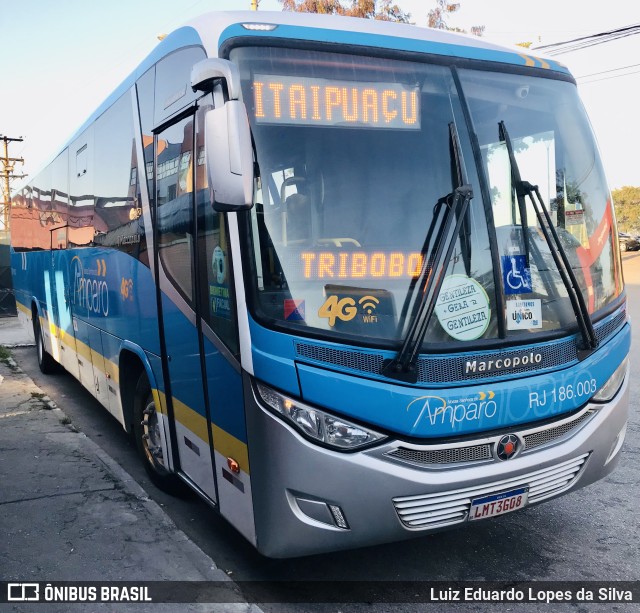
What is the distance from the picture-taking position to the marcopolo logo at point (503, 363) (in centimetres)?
329

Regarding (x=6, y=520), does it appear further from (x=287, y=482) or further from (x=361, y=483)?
(x=361, y=483)

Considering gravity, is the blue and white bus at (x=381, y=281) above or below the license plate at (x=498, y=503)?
above

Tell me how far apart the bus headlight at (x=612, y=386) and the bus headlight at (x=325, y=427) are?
1449 mm

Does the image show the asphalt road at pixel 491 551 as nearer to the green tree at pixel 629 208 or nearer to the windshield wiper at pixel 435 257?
the windshield wiper at pixel 435 257

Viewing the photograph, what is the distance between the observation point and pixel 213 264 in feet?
11.8

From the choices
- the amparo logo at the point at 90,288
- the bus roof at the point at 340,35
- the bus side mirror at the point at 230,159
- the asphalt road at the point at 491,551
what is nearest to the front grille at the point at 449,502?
the asphalt road at the point at 491,551

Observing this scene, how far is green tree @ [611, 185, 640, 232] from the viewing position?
71.4 m

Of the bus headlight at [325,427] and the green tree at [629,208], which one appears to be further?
the green tree at [629,208]

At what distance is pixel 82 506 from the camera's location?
4.65m

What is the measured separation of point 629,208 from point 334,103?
259 feet

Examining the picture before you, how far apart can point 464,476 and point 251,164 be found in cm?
182

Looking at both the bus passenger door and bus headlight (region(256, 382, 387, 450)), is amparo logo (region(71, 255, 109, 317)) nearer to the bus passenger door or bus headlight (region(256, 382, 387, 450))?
the bus passenger door

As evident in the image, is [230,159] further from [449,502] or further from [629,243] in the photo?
[629,243]

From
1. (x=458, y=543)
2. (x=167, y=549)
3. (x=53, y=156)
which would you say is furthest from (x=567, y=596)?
(x=53, y=156)
